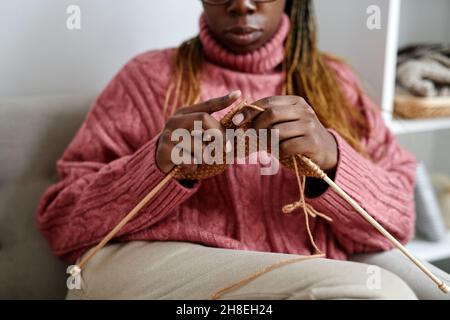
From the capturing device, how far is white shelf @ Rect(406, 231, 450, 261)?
1.27m

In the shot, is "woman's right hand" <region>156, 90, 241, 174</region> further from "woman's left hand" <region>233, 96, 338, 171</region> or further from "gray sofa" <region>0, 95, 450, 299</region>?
"gray sofa" <region>0, 95, 450, 299</region>

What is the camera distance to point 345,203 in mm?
759

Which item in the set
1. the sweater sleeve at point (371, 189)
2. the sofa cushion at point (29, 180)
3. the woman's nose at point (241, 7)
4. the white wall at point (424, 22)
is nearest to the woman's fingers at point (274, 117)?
the sweater sleeve at point (371, 189)

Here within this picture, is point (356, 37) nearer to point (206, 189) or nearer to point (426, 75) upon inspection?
point (426, 75)

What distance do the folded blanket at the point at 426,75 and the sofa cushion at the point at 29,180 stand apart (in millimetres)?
730

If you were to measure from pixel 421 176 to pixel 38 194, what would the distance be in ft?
2.94

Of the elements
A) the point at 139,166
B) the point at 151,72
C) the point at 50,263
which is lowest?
the point at 50,263

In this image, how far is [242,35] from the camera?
85 centimetres

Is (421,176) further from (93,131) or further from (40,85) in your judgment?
(40,85)

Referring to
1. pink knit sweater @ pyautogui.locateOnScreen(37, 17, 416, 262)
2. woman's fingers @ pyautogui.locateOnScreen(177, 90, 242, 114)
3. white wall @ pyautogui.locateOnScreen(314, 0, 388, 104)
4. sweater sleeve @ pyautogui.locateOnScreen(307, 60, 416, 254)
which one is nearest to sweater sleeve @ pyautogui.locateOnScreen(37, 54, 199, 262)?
pink knit sweater @ pyautogui.locateOnScreen(37, 17, 416, 262)

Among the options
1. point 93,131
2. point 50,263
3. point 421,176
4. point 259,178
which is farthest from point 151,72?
point 421,176

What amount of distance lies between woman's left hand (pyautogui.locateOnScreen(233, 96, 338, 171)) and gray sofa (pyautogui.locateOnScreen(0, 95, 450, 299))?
0.98 ft

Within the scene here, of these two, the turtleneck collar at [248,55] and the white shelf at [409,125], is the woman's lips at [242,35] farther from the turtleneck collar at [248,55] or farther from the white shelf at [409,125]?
the white shelf at [409,125]
